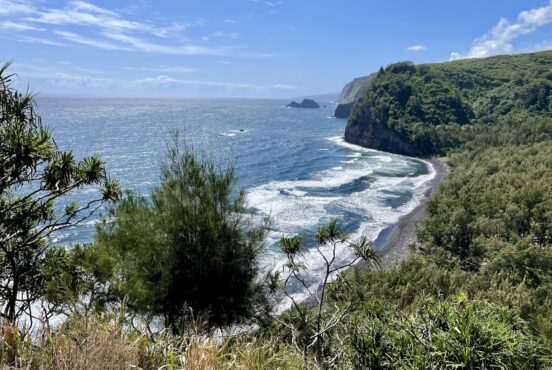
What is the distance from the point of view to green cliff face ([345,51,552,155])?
87438 mm

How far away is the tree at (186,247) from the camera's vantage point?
1262 cm

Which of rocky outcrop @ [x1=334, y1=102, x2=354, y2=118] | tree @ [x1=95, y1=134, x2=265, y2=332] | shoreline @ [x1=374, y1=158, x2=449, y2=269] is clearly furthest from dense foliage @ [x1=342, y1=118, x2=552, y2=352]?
rocky outcrop @ [x1=334, y1=102, x2=354, y2=118]

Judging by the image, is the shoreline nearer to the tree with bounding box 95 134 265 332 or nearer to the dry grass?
the tree with bounding box 95 134 265 332

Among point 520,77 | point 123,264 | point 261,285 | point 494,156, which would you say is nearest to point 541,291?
point 261,285

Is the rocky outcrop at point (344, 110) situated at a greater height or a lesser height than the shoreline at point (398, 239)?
greater

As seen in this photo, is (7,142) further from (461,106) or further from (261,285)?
(461,106)

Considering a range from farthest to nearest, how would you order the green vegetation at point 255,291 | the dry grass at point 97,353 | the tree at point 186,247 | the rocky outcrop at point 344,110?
the rocky outcrop at point 344,110 < the tree at point 186,247 < the green vegetation at point 255,291 < the dry grass at point 97,353

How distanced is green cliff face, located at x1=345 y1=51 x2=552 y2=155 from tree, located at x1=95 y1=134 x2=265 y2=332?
76.2m

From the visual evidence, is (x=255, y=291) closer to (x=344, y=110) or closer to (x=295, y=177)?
(x=295, y=177)

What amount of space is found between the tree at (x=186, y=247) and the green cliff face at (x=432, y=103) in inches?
2999

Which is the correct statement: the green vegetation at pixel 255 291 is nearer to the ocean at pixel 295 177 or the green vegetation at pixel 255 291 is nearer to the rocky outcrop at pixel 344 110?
the ocean at pixel 295 177

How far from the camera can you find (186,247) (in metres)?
13.1

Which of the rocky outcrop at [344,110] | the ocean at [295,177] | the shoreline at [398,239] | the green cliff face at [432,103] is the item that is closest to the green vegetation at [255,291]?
the shoreline at [398,239]

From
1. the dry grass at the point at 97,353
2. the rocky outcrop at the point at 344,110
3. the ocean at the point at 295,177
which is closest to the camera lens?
the dry grass at the point at 97,353
